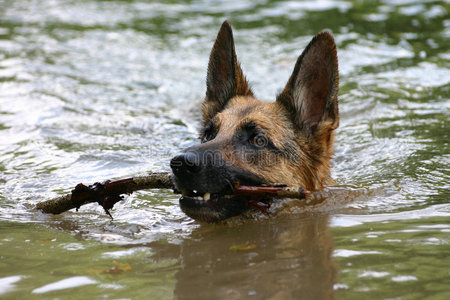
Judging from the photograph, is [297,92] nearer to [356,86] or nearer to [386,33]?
[356,86]

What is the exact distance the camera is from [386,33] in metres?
13.3

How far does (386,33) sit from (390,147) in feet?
20.3

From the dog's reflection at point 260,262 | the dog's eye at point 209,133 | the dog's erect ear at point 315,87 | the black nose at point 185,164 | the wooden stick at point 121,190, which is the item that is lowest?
the dog's reflection at point 260,262

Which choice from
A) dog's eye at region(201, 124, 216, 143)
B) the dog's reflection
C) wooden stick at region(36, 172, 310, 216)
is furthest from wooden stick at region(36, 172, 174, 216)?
dog's eye at region(201, 124, 216, 143)

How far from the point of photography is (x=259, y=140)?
218 inches

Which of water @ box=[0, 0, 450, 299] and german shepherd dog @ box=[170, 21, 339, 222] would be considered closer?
water @ box=[0, 0, 450, 299]

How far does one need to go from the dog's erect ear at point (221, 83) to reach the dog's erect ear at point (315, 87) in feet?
2.05

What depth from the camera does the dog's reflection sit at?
11.3 ft

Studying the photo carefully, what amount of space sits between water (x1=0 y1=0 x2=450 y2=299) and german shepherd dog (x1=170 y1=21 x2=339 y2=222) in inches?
12.8

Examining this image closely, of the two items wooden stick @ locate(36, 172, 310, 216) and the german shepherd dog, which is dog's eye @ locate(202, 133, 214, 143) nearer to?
the german shepherd dog

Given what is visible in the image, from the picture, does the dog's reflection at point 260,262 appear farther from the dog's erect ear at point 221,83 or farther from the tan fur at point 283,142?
the dog's erect ear at point 221,83

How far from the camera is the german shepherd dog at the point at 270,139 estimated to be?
4.82 m

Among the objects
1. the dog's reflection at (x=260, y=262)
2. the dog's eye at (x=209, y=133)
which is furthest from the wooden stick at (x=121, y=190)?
the dog's eye at (x=209, y=133)

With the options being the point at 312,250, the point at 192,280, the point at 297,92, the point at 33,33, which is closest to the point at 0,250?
the point at 192,280
